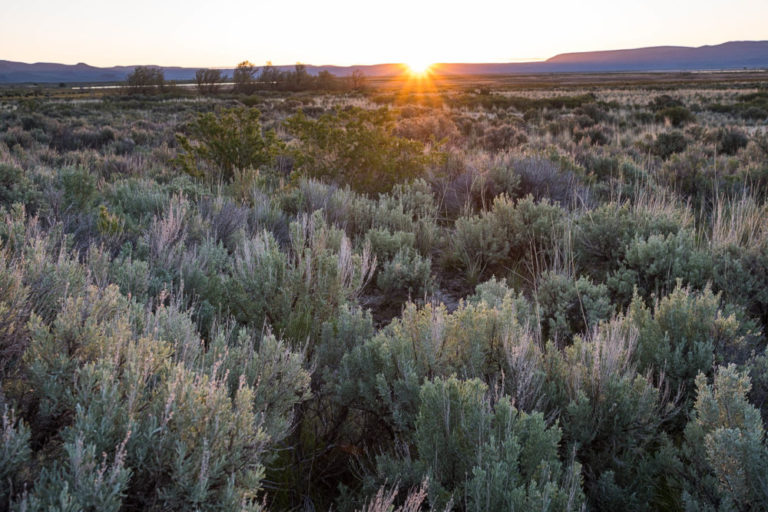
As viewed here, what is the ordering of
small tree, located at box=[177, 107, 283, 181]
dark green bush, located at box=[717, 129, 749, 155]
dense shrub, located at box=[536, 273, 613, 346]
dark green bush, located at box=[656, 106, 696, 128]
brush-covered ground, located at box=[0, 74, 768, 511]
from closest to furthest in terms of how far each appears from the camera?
brush-covered ground, located at box=[0, 74, 768, 511], dense shrub, located at box=[536, 273, 613, 346], small tree, located at box=[177, 107, 283, 181], dark green bush, located at box=[717, 129, 749, 155], dark green bush, located at box=[656, 106, 696, 128]

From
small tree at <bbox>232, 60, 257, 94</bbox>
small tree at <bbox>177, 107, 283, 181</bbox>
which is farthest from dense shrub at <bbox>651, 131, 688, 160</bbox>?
small tree at <bbox>232, 60, 257, 94</bbox>

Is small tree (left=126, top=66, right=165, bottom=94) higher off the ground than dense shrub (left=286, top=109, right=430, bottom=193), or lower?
higher

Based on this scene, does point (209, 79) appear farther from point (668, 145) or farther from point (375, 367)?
point (375, 367)

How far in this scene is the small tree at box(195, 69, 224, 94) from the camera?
195ft

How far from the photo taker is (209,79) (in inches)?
2464

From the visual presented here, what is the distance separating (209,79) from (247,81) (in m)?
4.37

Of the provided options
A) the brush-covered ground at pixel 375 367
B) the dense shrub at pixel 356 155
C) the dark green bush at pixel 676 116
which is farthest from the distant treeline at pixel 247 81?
the brush-covered ground at pixel 375 367

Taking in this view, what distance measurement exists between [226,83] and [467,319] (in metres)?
68.1

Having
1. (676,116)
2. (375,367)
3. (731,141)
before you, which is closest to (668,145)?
(731,141)

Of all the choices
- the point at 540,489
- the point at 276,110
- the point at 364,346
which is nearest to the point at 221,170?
the point at 364,346

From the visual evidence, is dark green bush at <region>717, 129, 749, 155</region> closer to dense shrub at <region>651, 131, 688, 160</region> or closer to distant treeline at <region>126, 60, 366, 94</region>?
dense shrub at <region>651, 131, 688, 160</region>

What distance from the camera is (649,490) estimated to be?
2.17 metres

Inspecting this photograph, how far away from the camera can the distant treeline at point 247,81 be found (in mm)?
58875

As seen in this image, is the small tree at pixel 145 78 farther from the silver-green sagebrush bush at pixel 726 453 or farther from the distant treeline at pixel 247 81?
the silver-green sagebrush bush at pixel 726 453
